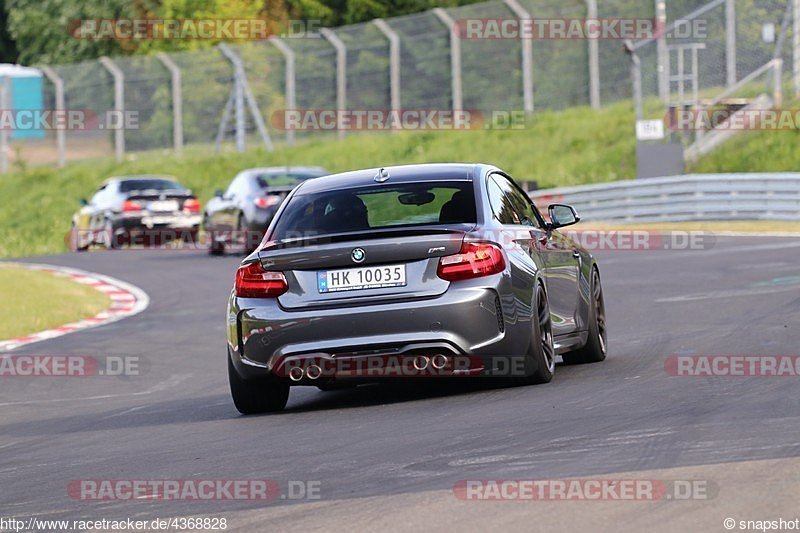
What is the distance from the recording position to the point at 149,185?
35906mm

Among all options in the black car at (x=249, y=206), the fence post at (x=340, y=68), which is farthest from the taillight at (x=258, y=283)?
the fence post at (x=340, y=68)

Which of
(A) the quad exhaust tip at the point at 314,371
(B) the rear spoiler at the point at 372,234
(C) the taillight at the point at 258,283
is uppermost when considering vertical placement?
(B) the rear spoiler at the point at 372,234

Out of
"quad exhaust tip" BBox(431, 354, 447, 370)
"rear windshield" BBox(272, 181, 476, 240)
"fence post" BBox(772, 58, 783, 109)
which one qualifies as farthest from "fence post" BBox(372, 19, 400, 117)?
Result: "quad exhaust tip" BBox(431, 354, 447, 370)

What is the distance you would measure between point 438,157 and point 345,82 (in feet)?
11.2

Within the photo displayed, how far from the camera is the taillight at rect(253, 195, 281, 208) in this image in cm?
2798

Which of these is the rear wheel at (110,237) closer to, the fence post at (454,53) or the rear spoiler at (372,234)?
the fence post at (454,53)

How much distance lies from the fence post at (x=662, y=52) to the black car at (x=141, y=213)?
10.4 m

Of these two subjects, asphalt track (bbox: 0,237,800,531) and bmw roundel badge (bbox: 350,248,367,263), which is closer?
asphalt track (bbox: 0,237,800,531)

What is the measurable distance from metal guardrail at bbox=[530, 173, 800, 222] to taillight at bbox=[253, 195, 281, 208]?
6.96 metres

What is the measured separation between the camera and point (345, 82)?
45812mm

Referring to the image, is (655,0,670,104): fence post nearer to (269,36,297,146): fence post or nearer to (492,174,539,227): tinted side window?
(269,36,297,146): fence post

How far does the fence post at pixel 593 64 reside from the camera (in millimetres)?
39750

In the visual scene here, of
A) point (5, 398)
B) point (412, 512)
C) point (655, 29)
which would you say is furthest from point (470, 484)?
point (655, 29)

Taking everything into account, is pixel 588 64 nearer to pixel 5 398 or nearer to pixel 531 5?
pixel 531 5
